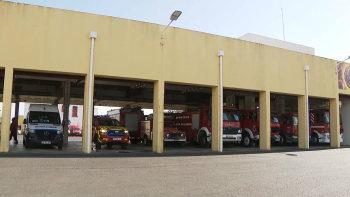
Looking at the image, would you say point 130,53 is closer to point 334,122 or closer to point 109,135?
point 109,135

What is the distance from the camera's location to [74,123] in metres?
55.9

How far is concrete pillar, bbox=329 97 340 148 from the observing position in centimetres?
2371

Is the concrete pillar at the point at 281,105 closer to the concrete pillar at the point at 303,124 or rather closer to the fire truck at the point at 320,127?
the fire truck at the point at 320,127

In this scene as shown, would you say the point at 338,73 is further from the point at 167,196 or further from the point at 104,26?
the point at 167,196

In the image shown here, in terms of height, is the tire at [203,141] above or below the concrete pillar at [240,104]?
below

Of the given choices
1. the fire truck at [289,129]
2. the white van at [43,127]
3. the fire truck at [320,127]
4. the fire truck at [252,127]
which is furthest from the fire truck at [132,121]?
the fire truck at [320,127]

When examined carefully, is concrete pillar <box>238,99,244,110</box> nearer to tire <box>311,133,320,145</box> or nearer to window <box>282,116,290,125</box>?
window <box>282,116,290,125</box>

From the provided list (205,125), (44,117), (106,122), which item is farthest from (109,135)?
(205,125)

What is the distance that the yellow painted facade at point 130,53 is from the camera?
13852 mm

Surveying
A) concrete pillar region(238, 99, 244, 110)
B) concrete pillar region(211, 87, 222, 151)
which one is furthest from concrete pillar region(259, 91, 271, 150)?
concrete pillar region(238, 99, 244, 110)

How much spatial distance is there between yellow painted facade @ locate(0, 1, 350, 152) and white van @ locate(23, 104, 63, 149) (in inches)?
91.0

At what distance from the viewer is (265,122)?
19578 millimetres

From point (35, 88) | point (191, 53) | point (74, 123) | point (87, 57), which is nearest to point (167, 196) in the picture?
point (87, 57)

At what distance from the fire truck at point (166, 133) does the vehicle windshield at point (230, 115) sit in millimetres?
2917
